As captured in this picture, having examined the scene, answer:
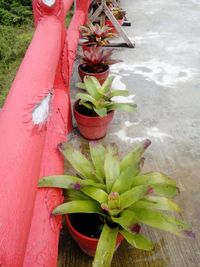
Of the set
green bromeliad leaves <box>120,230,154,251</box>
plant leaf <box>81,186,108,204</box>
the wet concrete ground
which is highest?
plant leaf <box>81,186,108,204</box>

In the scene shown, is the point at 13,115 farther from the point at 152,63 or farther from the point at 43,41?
the point at 152,63

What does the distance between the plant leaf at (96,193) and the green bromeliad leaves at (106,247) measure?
11 cm

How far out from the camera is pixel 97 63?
2.79m

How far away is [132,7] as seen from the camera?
561cm

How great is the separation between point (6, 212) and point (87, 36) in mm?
2935

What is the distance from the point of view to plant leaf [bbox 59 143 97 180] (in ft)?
4.72

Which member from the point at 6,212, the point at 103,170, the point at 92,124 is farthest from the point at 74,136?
the point at 6,212

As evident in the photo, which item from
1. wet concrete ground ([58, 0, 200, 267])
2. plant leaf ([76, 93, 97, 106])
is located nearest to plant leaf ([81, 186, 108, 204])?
wet concrete ground ([58, 0, 200, 267])

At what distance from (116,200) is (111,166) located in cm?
20

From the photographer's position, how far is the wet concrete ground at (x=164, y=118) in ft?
4.83

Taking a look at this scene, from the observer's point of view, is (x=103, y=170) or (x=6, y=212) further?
(x=103, y=170)

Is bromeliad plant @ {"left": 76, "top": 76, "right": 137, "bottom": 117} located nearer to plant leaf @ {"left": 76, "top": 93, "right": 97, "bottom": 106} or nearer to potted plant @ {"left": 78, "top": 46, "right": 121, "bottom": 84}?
plant leaf @ {"left": 76, "top": 93, "right": 97, "bottom": 106}

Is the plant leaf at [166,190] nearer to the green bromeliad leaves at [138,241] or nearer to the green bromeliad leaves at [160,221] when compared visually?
the green bromeliad leaves at [160,221]

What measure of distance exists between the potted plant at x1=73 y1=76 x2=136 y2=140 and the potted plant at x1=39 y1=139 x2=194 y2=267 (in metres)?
0.62
